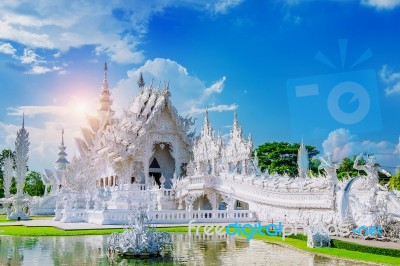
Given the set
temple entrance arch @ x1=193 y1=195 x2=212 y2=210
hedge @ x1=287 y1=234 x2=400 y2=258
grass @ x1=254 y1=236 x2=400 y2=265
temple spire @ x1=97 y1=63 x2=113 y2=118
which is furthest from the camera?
temple spire @ x1=97 y1=63 x2=113 y2=118

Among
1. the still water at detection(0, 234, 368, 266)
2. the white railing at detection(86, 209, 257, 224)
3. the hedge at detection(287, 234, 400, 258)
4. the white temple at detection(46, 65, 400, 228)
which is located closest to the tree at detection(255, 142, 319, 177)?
the white temple at detection(46, 65, 400, 228)

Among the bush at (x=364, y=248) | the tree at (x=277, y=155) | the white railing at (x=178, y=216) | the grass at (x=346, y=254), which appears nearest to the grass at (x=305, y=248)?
the grass at (x=346, y=254)

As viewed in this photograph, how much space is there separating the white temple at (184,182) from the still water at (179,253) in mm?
3863

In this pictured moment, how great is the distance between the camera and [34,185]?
66062 millimetres

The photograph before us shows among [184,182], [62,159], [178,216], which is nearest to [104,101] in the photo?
[62,159]

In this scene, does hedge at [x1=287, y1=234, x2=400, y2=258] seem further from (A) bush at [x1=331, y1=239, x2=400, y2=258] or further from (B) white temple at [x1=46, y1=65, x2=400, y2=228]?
(B) white temple at [x1=46, y1=65, x2=400, y2=228]

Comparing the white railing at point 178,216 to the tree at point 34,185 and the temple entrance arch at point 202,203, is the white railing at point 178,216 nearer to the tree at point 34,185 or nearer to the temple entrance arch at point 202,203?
the temple entrance arch at point 202,203

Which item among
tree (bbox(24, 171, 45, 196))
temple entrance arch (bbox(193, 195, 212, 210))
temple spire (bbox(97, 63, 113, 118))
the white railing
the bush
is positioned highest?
temple spire (bbox(97, 63, 113, 118))

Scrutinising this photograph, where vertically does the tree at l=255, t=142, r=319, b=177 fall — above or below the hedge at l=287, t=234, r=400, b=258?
above

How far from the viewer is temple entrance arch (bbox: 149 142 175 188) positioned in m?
38.8

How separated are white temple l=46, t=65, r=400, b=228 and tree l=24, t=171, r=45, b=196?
13478mm

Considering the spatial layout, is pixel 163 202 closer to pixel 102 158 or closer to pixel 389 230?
pixel 102 158

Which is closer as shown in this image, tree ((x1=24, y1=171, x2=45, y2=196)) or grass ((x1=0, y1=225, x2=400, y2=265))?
grass ((x1=0, y1=225, x2=400, y2=265))

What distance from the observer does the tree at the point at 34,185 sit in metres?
63.6
